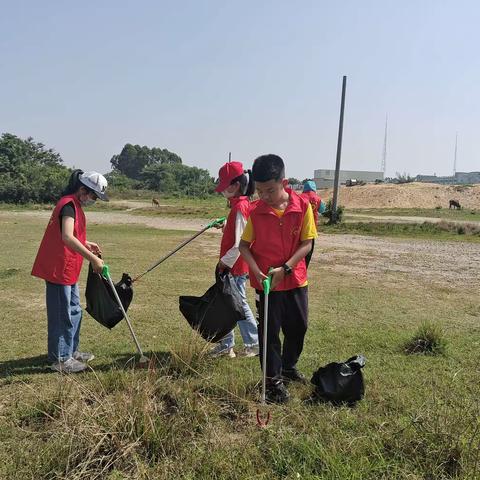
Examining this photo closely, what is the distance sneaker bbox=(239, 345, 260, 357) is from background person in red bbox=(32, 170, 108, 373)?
149cm

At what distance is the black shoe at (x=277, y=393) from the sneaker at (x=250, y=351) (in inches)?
44.8

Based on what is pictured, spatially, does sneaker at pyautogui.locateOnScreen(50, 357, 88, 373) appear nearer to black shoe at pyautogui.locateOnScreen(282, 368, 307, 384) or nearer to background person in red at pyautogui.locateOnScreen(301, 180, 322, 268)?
black shoe at pyautogui.locateOnScreen(282, 368, 307, 384)

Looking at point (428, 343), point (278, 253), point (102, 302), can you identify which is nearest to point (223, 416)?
point (278, 253)

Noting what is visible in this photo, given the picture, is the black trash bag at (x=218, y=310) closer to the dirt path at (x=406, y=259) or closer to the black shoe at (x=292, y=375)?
the black shoe at (x=292, y=375)

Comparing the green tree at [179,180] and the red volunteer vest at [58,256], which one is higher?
the green tree at [179,180]

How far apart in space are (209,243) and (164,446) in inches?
524

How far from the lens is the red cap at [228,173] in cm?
459

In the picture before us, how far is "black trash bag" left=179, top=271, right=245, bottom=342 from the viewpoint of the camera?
4.28 m

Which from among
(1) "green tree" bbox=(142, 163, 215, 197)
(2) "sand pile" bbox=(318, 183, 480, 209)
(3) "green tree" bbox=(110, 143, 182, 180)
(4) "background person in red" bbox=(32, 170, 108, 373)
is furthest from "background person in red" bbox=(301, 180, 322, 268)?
(3) "green tree" bbox=(110, 143, 182, 180)

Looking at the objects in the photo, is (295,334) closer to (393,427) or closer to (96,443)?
(393,427)

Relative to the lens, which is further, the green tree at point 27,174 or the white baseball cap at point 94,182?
the green tree at point 27,174

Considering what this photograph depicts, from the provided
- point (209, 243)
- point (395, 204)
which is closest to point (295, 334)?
point (209, 243)

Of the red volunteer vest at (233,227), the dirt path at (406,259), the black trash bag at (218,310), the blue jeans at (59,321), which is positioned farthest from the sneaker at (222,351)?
the dirt path at (406,259)

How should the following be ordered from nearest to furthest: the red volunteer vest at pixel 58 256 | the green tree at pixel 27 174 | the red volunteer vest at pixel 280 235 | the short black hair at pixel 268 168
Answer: the short black hair at pixel 268 168
the red volunteer vest at pixel 280 235
the red volunteer vest at pixel 58 256
the green tree at pixel 27 174
